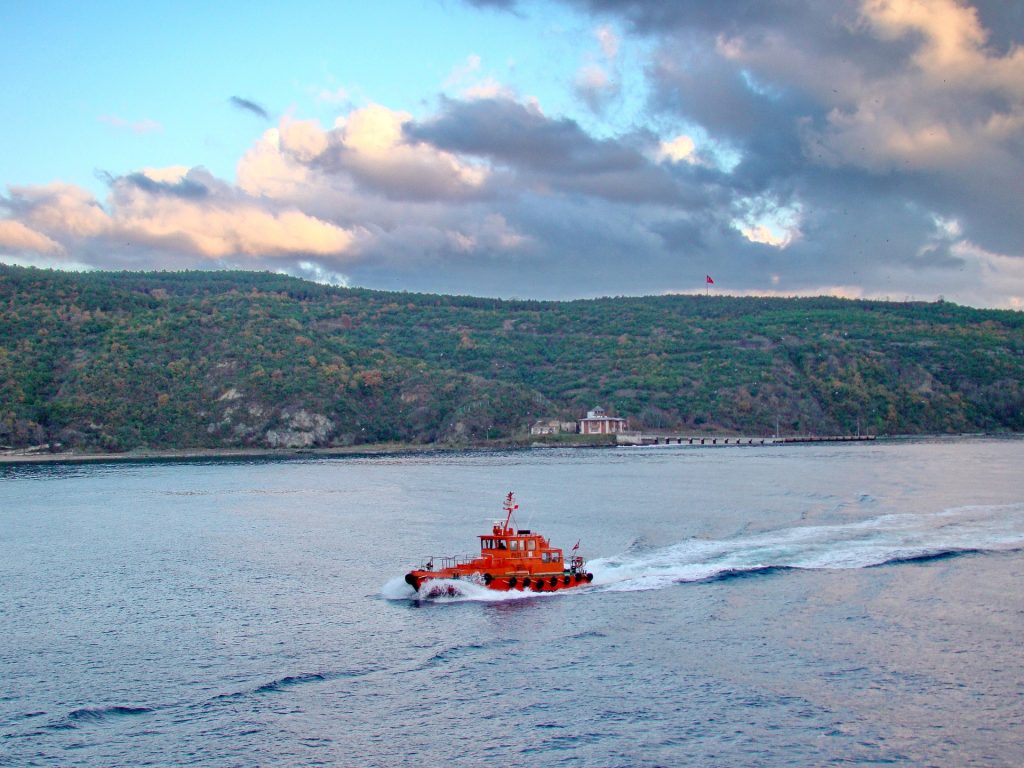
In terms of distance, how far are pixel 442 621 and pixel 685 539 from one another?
2397cm

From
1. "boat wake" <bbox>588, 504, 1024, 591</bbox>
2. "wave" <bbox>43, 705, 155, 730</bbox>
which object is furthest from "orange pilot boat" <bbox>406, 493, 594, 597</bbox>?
"wave" <bbox>43, 705, 155, 730</bbox>

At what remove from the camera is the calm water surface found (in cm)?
2708

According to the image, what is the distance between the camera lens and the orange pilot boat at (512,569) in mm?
45188

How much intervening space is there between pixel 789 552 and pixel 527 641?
76.4ft

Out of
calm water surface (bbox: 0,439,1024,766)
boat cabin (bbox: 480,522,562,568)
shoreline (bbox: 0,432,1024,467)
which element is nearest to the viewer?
calm water surface (bbox: 0,439,1024,766)

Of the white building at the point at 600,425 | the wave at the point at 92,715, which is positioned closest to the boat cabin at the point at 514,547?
the wave at the point at 92,715

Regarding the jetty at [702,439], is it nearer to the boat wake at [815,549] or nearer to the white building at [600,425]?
the white building at [600,425]

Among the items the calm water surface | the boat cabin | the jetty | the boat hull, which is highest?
the jetty

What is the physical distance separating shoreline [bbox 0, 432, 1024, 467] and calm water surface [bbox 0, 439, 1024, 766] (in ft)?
236

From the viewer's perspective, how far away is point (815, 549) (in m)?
55.4

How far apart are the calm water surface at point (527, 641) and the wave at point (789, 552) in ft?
0.93

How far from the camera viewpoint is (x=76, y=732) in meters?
27.8

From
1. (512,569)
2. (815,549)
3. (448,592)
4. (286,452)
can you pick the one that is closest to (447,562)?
(512,569)

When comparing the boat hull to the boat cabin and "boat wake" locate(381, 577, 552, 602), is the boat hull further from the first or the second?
the boat cabin
